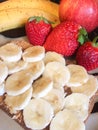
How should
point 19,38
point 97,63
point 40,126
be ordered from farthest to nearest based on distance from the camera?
point 19,38, point 97,63, point 40,126

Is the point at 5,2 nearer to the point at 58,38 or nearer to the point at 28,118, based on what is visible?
the point at 58,38

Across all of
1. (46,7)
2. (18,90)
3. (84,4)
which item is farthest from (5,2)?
(18,90)

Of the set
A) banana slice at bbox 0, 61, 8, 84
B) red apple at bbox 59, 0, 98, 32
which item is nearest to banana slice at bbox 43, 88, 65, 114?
banana slice at bbox 0, 61, 8, 84

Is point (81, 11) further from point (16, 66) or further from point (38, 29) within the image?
point (16, 66)

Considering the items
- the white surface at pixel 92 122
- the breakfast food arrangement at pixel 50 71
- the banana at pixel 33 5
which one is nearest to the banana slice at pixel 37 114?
the breakfast food arrangement at pixel 50 71

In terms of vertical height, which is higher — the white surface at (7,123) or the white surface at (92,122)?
the white surface at (92,122)

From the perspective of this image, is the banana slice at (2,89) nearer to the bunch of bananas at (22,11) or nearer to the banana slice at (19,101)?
the banana slice at (19,101)

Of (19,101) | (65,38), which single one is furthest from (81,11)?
(19,101)
